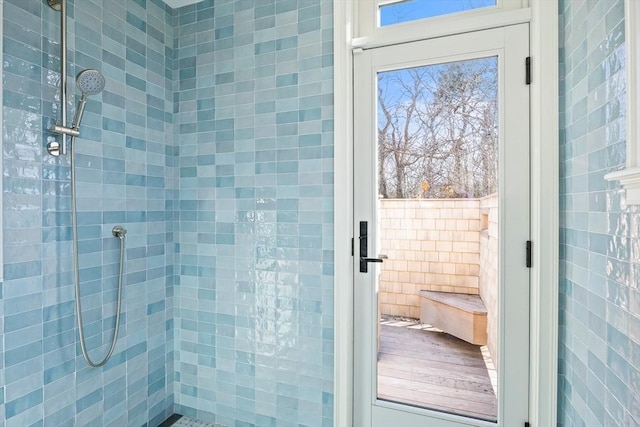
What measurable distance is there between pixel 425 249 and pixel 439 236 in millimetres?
Result: 91

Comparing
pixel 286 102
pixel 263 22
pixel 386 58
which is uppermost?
pixel 263 22

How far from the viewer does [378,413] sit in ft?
5.84

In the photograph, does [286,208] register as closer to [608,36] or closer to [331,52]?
[331,52]

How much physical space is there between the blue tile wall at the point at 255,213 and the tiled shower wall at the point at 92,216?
139 mm

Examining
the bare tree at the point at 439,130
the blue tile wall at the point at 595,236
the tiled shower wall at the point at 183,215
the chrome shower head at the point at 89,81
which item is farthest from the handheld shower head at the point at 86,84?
the blue tile wall at the point at 595,236

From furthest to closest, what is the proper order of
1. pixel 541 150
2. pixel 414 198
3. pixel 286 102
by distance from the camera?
pixel 286 102 < pixel 414 198 < pixel 541 150

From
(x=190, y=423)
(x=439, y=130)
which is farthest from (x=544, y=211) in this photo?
(x=190, y=423)

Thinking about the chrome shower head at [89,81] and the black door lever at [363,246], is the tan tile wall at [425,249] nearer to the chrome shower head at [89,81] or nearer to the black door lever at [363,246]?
the black door lever at [363,246]

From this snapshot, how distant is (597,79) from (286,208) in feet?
4.50

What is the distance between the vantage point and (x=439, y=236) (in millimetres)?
1671

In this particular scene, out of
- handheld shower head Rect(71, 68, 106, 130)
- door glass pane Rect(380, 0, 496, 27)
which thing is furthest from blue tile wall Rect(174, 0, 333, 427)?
handheld shower head Rect(71, 68, 106, 130)

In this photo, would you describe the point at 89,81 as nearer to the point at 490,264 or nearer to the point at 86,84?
the point at 86,84

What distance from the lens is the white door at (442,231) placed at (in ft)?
5.12

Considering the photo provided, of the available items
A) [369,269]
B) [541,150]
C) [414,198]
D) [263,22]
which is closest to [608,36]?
[541,150]
